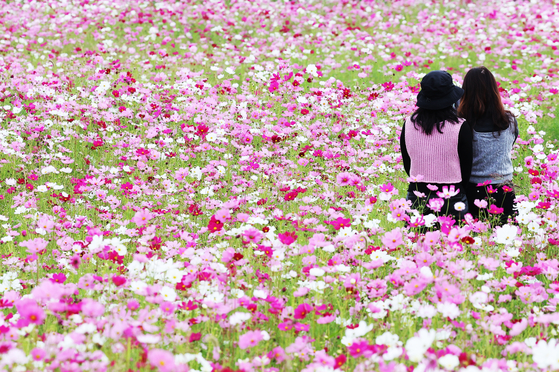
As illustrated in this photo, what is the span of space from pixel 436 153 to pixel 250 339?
2.20 meters

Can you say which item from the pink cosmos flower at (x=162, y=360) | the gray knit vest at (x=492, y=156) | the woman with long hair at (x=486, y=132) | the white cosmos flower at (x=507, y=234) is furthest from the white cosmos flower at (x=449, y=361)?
the gray knit vest at (x=492, y=156)

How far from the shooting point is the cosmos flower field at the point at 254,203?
218 centimetres

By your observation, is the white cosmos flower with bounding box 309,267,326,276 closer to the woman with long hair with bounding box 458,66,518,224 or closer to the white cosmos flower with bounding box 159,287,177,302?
the white cosmos flower with bounding box 159,287,177,302

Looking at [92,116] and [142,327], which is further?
[92,116]

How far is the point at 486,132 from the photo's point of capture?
396cm

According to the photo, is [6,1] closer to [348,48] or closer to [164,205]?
[348,48]

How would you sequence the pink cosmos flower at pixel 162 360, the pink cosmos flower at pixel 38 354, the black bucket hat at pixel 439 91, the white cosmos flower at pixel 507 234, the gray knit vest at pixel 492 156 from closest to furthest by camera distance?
the pink cosmos flower at pixel 162 360, the pink cosmos flower at pixel 38 354, the white cosmos flower at pixel 507 234, the black bucket hat at pixel 439 91, the gray knit vest at pixel 492 156

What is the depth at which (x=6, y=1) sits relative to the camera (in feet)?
42.4

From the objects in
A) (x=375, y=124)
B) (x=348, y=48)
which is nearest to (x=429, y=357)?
(x=375, y=124)

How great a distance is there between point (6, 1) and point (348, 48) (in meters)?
8.70

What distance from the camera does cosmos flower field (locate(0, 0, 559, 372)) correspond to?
2.18 metres

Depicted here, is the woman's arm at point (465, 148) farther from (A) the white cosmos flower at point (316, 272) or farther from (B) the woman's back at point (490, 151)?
(A) the white cosmos flower at point (316, 272)

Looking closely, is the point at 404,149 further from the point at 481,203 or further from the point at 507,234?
the point at 507,234

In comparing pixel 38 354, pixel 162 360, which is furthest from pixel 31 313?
pixel 162 360
